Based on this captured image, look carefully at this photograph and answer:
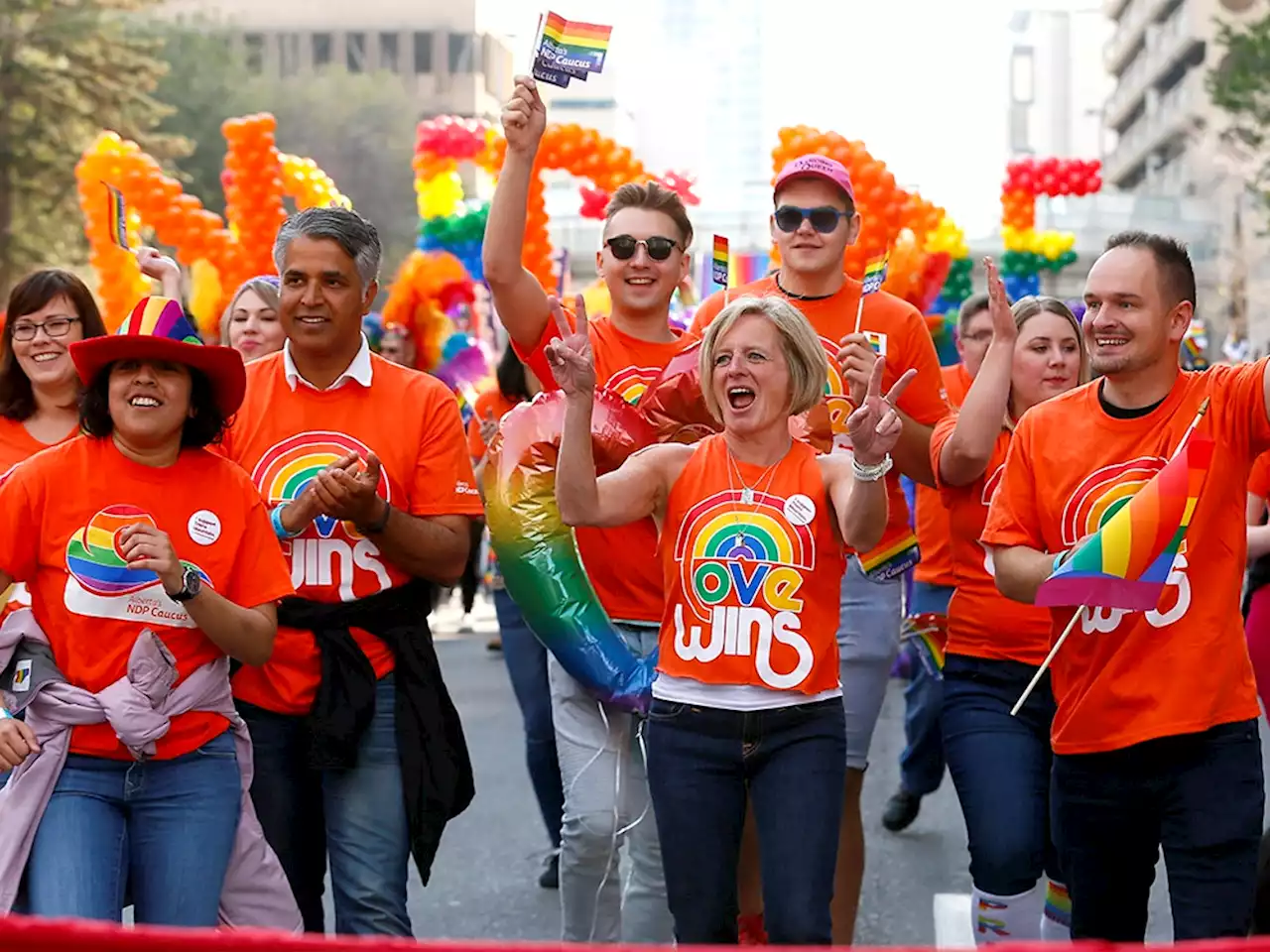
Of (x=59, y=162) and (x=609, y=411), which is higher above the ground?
(x=59, y=162)

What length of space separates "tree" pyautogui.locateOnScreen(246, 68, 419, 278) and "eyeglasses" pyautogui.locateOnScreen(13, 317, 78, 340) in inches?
1596

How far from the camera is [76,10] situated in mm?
37094

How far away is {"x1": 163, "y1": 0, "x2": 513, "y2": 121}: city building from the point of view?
2050 inches

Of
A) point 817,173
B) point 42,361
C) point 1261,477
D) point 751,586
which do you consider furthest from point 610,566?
point 1261,477

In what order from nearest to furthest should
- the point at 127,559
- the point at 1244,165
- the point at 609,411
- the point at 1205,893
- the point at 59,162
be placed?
the point at 127,559
the point at 1205,893
the point at 609,411
the point at 59,162
the point at 1244,165

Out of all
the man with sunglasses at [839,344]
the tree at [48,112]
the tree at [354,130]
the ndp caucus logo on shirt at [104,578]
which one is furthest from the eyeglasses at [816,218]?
the tree at [354,130]

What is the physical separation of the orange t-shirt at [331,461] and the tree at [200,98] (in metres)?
40.4

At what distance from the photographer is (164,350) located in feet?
14.1

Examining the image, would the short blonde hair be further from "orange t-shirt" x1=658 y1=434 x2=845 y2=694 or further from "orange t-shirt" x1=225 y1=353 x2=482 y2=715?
"orange t-shirt" x1=225 y1=353 x2=482 y2=715

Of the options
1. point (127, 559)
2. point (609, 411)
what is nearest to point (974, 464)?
point (609, 411)

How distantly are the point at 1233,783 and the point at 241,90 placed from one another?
45.2 m

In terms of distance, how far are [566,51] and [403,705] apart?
5.87 ft

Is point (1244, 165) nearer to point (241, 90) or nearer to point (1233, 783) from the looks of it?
point (241, 90)

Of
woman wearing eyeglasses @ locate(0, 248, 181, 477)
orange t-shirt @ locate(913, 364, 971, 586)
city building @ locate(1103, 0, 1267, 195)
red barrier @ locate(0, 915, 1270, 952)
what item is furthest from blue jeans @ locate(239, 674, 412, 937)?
city building @ locate(1103, 0, 1267, 195)
